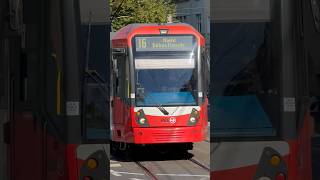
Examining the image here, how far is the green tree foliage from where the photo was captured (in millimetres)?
26672

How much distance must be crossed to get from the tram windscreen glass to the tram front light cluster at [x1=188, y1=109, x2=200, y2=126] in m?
10.7

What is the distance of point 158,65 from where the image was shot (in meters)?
13.7

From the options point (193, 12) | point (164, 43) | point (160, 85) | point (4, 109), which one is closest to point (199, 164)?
point (160, 85)

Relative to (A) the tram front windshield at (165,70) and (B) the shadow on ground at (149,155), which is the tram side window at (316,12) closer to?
(A) the tram front windshield at (165,70)

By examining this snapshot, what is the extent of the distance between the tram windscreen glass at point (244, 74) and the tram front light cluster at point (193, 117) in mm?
10731

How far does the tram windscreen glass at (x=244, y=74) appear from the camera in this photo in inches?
112

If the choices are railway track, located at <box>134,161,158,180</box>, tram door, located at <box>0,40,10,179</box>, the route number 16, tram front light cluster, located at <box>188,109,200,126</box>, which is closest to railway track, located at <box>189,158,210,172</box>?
tram front light cluster, located at <box>188,109,200,126</box>

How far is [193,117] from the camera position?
13.6 meters

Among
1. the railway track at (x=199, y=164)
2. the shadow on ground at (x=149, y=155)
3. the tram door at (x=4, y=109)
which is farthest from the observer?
the shadow on ground at (x=149, y=155)

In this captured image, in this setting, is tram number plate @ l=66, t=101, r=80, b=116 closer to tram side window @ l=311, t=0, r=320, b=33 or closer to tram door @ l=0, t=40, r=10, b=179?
tram door @ l=0, t=40, r=10, b=179

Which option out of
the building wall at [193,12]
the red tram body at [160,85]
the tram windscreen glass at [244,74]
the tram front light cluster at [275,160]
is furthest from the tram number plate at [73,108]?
the building wall at [193,12]

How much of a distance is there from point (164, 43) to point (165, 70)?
613mm

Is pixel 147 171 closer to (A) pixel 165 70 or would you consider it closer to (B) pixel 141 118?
(B) pixel 141 118

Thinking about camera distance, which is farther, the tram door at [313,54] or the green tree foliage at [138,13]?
the green tree foliage at [138,13]
